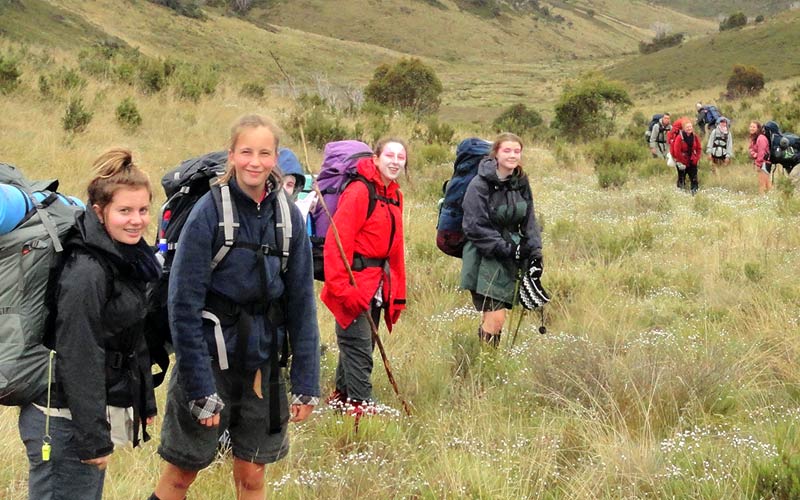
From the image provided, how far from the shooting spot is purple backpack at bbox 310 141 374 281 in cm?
443

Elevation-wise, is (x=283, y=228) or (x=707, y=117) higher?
(x=707, y=117)

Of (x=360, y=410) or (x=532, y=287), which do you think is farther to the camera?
(x=532, y=287)

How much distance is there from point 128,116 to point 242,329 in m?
10.2

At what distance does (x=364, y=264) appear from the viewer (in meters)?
4.33

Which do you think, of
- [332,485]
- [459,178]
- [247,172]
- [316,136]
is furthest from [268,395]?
[316,136]

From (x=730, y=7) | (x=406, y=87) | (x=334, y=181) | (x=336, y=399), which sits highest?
(x=730, y=7)

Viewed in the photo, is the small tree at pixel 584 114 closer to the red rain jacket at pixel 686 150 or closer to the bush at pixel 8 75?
the red rain jacket at pixel 686 150

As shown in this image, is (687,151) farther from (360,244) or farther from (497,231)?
(360,244)

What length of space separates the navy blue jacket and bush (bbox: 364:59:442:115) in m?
26.5

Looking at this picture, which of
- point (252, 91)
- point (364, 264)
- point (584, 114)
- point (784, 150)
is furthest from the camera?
point (584, 114)

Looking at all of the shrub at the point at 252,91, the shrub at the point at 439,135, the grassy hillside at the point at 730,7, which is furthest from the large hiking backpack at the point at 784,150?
the grassy hillside at the point at 730,7

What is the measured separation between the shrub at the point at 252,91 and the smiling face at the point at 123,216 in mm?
15087

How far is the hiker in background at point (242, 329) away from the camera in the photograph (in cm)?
267

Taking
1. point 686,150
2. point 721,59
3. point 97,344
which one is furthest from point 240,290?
point 721,59
